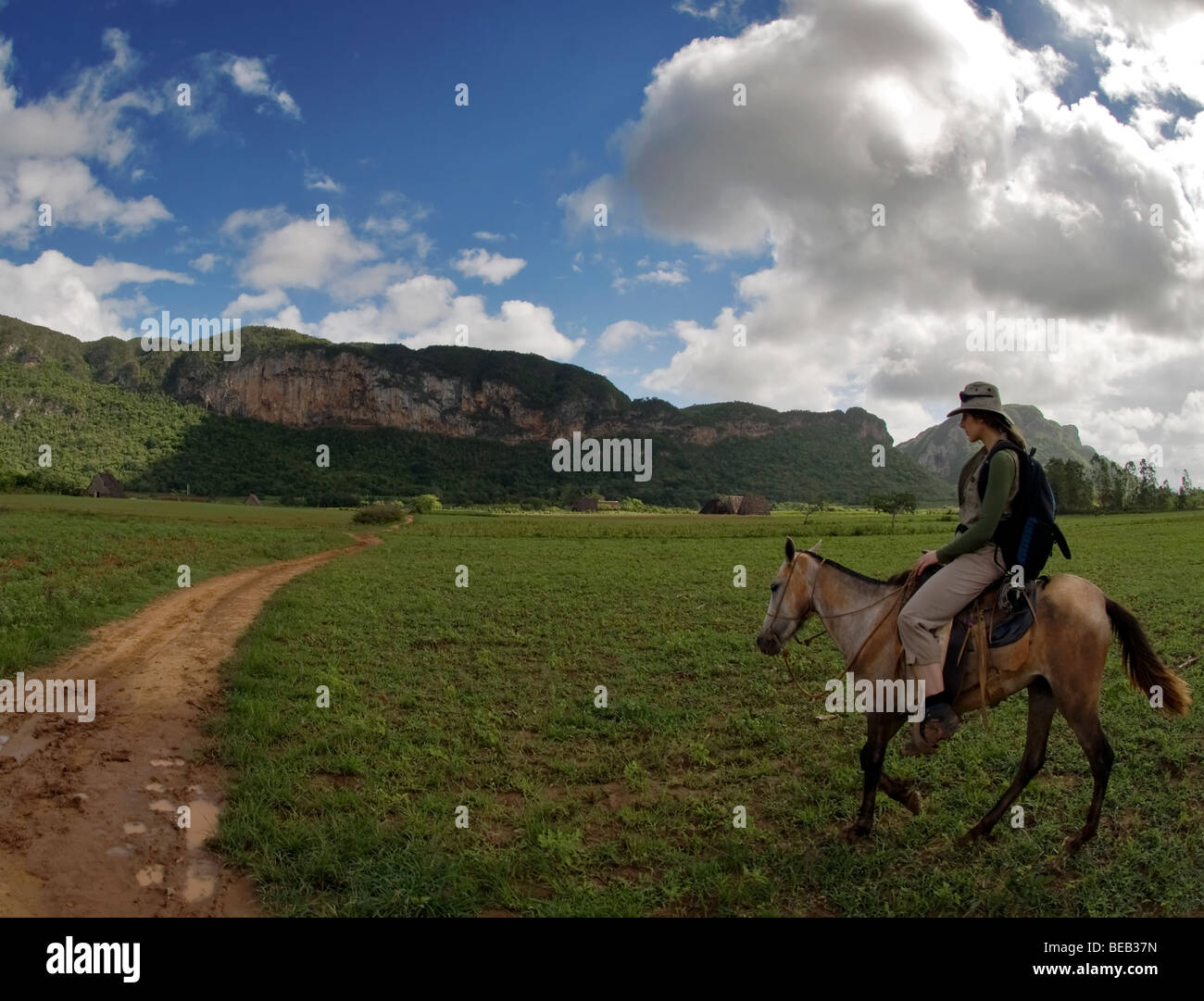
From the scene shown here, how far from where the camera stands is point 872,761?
5.71 m

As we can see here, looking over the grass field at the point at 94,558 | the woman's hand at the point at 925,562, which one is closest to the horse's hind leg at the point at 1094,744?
the woman's hand at the point at 925,562

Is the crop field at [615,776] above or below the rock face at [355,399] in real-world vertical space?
below

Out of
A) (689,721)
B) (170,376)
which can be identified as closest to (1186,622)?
(689,721)

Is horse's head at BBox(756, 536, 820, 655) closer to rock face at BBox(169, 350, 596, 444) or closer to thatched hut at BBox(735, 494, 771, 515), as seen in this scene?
thatched hut at BBox(735, 494, 771, 515)

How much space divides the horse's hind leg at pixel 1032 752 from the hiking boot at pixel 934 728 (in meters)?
0.78

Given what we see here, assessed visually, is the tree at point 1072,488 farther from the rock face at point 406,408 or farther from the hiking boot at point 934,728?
the rock face at point 406,408

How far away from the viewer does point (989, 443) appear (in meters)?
5.62

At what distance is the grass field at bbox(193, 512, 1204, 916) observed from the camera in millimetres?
4926

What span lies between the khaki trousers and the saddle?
12 cm

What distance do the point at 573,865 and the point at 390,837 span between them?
1.59m

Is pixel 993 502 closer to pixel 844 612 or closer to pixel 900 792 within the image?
pixel 844 612

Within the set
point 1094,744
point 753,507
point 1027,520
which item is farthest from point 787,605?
point 753,507

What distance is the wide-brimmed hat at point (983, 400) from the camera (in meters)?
5.56
